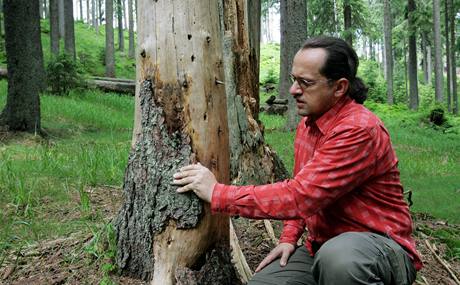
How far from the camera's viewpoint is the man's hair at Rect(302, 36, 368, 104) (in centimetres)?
282

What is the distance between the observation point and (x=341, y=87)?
9.55 ft

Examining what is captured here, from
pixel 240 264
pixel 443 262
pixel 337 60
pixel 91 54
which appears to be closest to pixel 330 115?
pixel 337 60

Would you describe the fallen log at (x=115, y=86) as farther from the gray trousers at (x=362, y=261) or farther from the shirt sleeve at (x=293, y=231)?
the gray trousers at (x=362, y=261)

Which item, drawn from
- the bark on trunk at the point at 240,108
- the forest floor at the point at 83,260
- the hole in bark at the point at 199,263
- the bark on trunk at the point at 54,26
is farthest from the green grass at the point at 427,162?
the bark on trunk at the point at 54,26

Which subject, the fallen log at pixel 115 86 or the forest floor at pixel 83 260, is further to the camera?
the fallen log at pixel 115 86

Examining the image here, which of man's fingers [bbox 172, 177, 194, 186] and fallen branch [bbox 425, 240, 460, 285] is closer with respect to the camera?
man's fingers [bbox 172, 177, 194, 186]

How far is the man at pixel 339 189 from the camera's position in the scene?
2654 mm

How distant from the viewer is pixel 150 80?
3.17m

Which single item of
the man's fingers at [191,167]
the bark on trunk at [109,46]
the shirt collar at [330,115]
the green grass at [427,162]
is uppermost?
the bark on trunk at [109,46]

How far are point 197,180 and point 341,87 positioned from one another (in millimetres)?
991

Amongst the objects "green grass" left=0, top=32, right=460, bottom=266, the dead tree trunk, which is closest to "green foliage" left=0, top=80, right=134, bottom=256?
"green grass" left=0, top=32, right=460, bottom=266

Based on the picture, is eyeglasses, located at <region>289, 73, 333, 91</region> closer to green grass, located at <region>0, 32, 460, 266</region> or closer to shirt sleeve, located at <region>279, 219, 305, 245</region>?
shirt sleeve, located at <region>279, 219, 305, 245</region>

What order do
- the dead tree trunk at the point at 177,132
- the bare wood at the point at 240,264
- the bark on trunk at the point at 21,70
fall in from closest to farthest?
1. the dead tree trunk at the point at 177,132
2. the bare wood at the point at 240,264
3. the bark on trunk at the point at 21,70

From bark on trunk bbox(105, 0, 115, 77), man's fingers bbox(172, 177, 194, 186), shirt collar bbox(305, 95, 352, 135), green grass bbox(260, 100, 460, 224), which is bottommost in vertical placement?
green grass bbox(260, 100, 460, 224)
